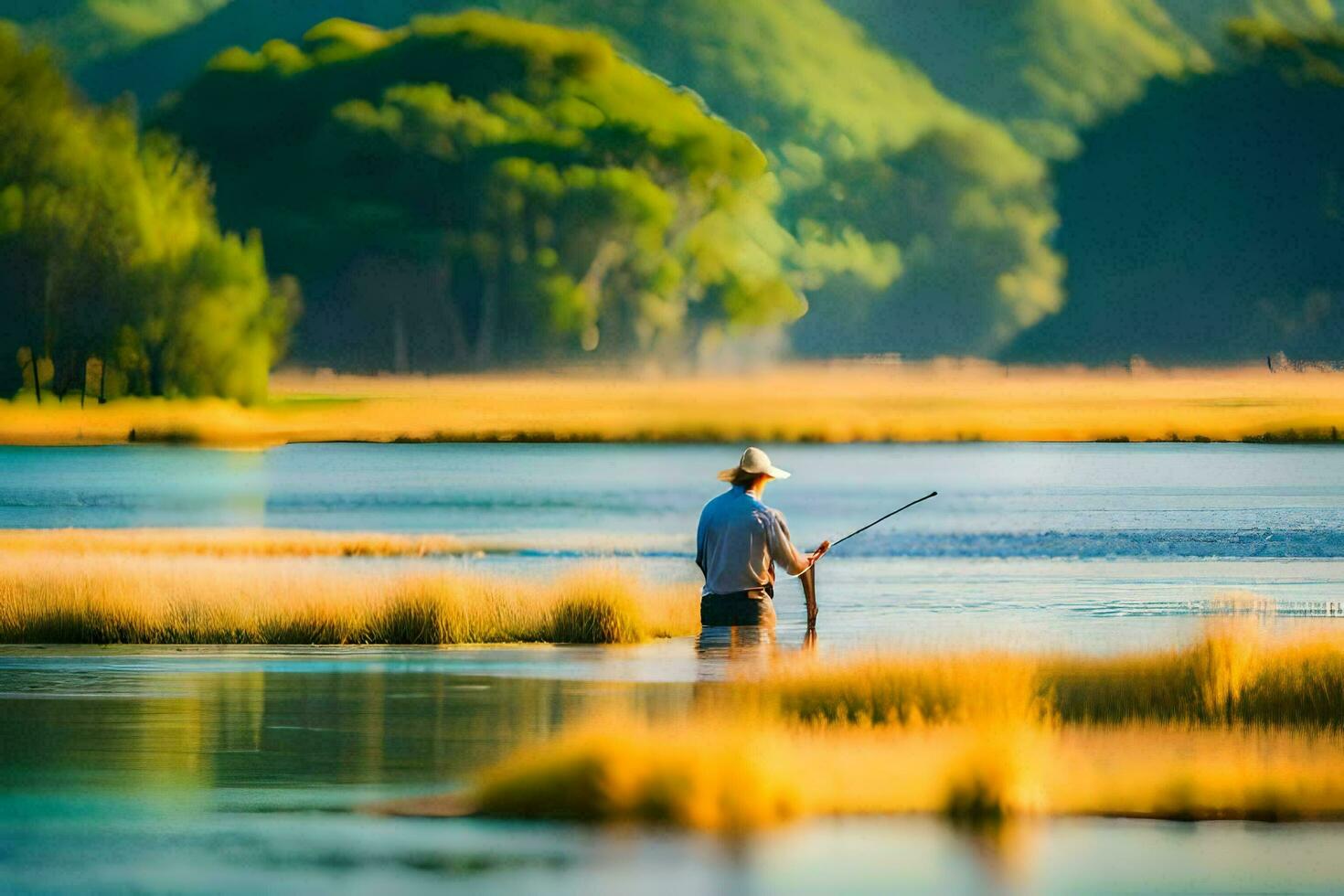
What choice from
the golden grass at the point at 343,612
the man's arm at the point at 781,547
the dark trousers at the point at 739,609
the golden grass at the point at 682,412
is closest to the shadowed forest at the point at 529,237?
the golden grass at the point at 682,412

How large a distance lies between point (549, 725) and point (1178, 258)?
18586cm

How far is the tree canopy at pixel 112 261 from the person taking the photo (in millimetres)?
83188

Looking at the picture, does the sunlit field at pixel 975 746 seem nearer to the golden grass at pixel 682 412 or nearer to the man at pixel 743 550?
the man at pixel 743 550

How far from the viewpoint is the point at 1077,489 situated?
68.0 m

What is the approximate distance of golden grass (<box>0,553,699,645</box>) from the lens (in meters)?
21.4

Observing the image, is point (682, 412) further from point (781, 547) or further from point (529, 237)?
point (781, 547)

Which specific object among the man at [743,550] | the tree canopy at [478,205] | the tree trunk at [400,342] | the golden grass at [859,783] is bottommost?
the golden grass at [859,783]

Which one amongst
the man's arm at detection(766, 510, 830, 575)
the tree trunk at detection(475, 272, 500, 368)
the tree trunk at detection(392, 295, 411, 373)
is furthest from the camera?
the tree trunk at detection(392, 295, 411, 373)

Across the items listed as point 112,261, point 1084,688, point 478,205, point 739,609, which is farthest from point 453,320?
point 739,609

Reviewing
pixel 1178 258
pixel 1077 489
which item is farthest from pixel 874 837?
pixel 1178 258

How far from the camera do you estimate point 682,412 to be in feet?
346

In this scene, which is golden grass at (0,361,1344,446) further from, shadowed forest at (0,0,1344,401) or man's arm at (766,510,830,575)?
man's arm at (766,510,830,575)

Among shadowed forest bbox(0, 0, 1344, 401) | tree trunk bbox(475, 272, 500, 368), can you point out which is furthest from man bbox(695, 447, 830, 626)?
tree trunk bbox(475, 272, 500, 368)

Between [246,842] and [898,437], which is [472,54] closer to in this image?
[898,437]
